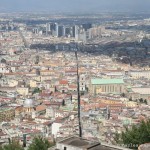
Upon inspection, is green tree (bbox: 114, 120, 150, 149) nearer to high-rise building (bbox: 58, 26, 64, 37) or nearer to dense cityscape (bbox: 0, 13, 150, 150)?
dense cityscape (bbox: 0, 13, 150, 150)

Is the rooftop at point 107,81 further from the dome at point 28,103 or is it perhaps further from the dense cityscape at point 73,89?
the dome at point 28,103

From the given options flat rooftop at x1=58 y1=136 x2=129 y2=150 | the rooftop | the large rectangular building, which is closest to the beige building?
the large rectangular building

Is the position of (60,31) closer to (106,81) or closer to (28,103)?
(106,81)

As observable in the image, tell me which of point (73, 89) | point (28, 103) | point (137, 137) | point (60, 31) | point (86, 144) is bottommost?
point (73, 89)

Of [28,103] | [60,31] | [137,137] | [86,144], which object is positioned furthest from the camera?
[60,31]

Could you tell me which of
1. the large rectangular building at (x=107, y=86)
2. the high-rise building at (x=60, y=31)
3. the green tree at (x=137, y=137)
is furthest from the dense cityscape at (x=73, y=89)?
the high-rise building at (x=60, y=31)

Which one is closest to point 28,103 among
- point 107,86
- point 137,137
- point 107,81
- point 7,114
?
point 7,114

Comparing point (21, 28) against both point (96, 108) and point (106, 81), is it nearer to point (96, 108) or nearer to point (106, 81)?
point (106, 81)

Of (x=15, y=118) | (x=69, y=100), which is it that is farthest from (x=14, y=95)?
(x=15, y=118)
